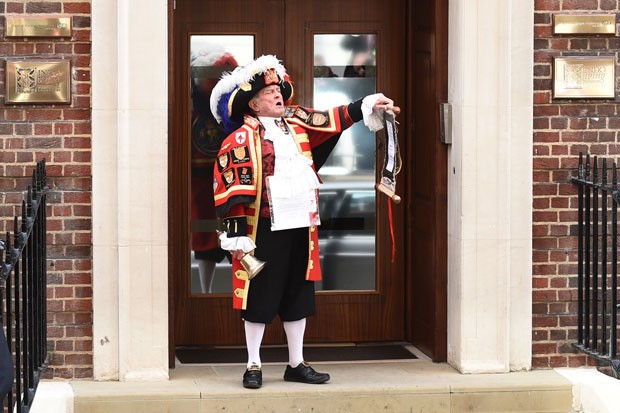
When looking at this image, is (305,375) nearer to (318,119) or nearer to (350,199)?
(318,119)

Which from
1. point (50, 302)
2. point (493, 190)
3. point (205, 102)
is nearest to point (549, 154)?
point (493, 190)

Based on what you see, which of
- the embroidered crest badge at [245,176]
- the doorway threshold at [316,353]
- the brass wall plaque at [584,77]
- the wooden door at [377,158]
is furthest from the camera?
the wooden door at [377,158]

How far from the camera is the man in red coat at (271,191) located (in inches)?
288

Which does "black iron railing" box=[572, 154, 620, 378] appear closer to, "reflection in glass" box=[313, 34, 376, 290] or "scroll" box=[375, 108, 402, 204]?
"scroll" box=[375, 108, 402, 204]

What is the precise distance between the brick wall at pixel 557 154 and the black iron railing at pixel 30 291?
284cm

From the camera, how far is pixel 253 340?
755cm

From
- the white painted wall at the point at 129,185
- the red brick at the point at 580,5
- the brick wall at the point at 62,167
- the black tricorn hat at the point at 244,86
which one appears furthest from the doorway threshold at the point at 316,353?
the red brick at the point at 580,5

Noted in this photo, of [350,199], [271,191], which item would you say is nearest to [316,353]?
[350,199]

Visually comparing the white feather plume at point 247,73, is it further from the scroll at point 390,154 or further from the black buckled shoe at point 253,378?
the black buckled shoe at point 253,378

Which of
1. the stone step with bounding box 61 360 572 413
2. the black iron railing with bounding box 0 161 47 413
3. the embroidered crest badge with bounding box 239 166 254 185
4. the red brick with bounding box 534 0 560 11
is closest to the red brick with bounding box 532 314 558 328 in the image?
the stone step with bounding box 61 360 572 413

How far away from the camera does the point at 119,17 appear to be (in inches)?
295

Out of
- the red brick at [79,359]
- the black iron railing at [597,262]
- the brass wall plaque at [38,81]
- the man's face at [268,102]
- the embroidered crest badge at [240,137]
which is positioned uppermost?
the brass wall plaque at [38,81]

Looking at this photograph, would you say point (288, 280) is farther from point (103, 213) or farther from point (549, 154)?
point (549, 154)

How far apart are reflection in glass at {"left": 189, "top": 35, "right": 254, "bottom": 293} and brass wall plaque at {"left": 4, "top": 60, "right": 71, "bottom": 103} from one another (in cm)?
118
